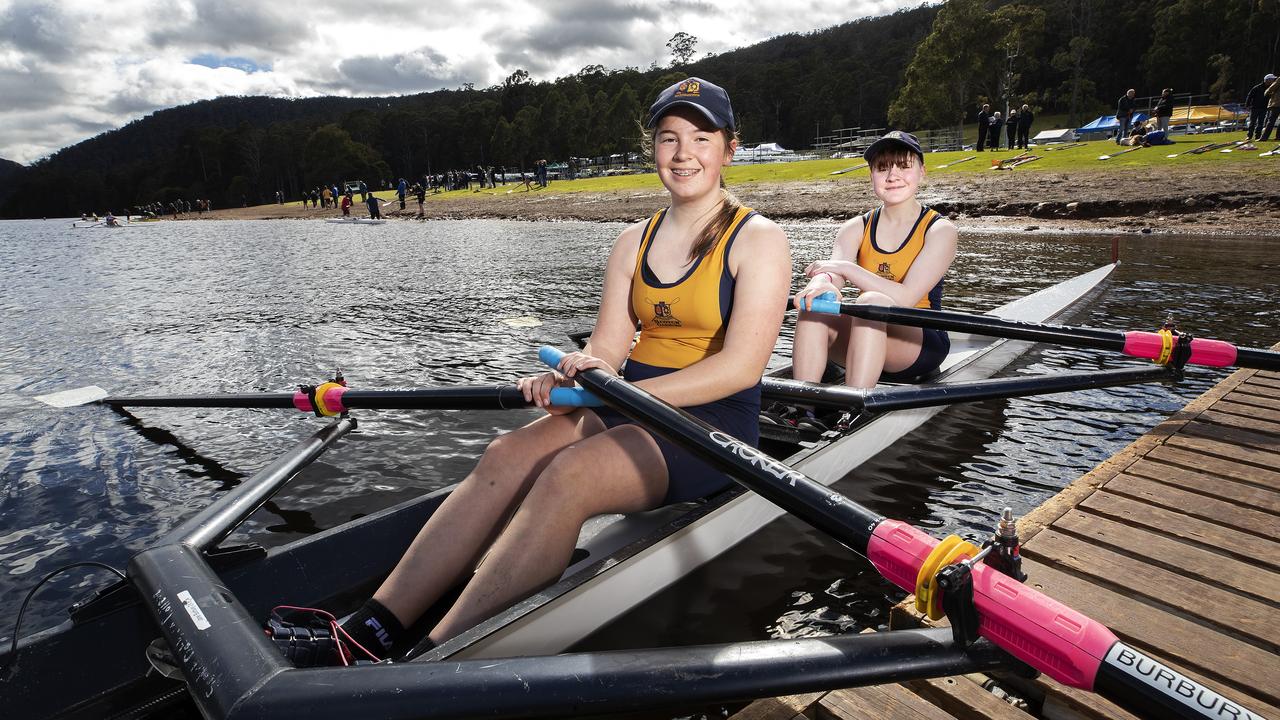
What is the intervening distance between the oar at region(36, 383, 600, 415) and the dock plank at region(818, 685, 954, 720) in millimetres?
1544

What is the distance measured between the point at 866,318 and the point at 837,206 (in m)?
22.3

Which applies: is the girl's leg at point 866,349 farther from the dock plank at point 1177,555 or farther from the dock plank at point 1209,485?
the dock plank at point 1177,555

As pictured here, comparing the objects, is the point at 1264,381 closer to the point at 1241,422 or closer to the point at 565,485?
the point at 1241,422

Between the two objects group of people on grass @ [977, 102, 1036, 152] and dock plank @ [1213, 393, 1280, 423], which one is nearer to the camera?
dock plank @ [1213, 393, 1280, 423]

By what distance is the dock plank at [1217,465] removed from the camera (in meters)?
4.03

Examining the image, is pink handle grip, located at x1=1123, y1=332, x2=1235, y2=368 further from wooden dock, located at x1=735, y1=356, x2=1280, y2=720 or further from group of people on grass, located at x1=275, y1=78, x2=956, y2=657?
group of people on grass, located at x1=275, y1=78, x2=956, y2=657

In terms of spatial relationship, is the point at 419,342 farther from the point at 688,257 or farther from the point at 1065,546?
the point at 1065,546

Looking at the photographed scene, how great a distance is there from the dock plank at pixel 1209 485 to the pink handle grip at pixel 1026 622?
2.95 m

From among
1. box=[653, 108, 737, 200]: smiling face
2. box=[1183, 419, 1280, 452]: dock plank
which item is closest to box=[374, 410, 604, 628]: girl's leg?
box=[653, 108, 737, 200]: smiling face

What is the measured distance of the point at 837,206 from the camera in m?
26.0

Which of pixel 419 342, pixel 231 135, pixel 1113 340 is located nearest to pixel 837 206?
pixel 419 342

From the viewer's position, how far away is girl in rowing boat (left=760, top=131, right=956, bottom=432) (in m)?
5.19

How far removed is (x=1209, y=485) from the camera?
3.97 metres

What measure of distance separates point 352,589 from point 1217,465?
5166 mm
